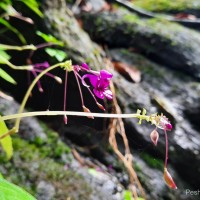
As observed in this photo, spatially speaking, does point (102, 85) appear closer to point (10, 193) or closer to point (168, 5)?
point (10, 193)

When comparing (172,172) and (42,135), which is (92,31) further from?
(172,172)

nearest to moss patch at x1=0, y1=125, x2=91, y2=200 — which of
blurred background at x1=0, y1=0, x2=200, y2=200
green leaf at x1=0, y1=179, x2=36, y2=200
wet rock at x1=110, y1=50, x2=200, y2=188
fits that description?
blurred background at x1=0, y1=0, x2=200, y2=200

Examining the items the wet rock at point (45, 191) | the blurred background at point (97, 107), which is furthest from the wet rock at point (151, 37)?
the wet rock at point (45, 191)

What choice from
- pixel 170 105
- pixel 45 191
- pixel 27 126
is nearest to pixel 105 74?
pixel 45 191

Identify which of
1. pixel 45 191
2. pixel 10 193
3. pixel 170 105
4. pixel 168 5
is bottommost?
pixel 45 191

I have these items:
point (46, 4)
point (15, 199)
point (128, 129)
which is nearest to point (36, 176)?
point (128, 129)

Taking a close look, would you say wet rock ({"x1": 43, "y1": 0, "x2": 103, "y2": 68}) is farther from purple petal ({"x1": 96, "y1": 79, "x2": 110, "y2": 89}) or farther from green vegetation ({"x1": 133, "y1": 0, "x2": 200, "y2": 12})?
green vegetation ({"x1": 133, "y1": 0, "x2": 200, "y2": 12})
